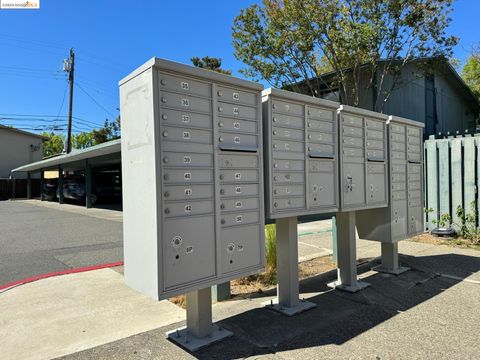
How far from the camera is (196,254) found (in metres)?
2.95

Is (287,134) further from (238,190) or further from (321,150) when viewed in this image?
(238,190)

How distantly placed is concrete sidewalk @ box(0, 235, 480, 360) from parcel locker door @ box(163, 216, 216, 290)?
0.66 metres

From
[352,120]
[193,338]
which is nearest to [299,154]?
[352,120]

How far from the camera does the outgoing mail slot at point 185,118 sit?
2.74 metres

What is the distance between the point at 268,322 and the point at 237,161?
1.61 metres

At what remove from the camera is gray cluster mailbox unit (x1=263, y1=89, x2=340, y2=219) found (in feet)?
11.6

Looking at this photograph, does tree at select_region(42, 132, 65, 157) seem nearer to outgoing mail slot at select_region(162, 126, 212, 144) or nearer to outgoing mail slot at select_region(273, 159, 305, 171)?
outgoing mail slot at select_region(273, 159, 305, 171)

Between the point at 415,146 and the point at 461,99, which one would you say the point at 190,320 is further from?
the point at 461,99

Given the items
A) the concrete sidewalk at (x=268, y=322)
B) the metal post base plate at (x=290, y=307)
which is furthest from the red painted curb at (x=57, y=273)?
the metal post base plate at (x=290, y=307)

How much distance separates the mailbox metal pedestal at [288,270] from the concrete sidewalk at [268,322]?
0.19m

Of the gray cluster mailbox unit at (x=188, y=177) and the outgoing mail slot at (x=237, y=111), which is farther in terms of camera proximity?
the outgoing mail slot at (x=237, y=111)

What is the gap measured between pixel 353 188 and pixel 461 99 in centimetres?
2085

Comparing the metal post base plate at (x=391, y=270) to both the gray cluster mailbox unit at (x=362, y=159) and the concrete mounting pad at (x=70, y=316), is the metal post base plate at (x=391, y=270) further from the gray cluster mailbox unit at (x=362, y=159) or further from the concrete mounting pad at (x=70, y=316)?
the concrete mounting pad at (x=70, y=316)

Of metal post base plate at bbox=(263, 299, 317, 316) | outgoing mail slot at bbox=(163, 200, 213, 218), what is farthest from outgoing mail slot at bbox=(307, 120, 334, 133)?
metal post base plate at bbox=(263, 299, 317, 316)
